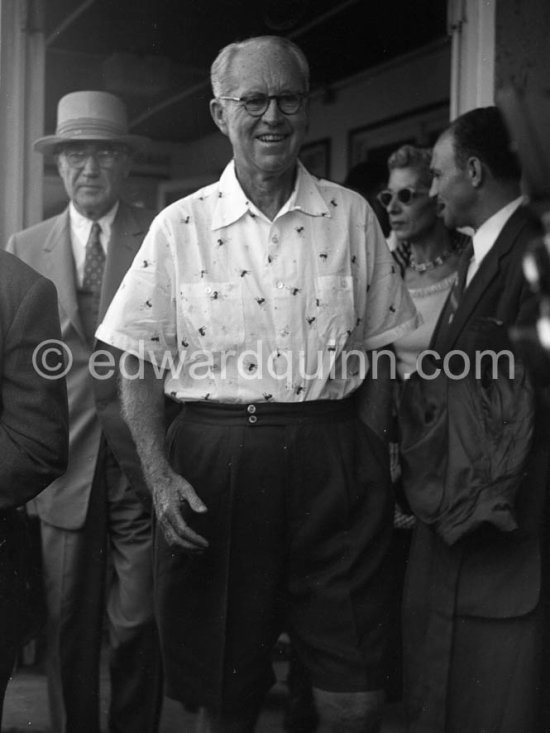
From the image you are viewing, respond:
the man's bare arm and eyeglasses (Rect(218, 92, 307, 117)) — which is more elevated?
eyeglasses (Rect(218, 92, 307, 117))

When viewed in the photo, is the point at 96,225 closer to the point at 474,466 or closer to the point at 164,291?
the point at 164,291

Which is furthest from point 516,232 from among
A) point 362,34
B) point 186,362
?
point 362,34

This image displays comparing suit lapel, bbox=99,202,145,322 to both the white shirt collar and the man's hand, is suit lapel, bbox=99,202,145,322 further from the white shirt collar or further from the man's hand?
the man's hand

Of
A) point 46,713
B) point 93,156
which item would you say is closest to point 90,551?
point 46,713

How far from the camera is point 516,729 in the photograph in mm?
2922

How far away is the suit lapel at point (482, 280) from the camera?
3096mm

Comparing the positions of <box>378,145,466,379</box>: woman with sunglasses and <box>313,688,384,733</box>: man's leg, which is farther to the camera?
<box>378,145,466,379</box>: woman with sunglasses

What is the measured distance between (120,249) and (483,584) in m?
1.76

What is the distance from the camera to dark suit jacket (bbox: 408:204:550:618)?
290 centimetres

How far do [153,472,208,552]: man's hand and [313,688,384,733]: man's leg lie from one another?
0.52 metres

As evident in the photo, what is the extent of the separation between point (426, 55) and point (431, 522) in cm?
479
